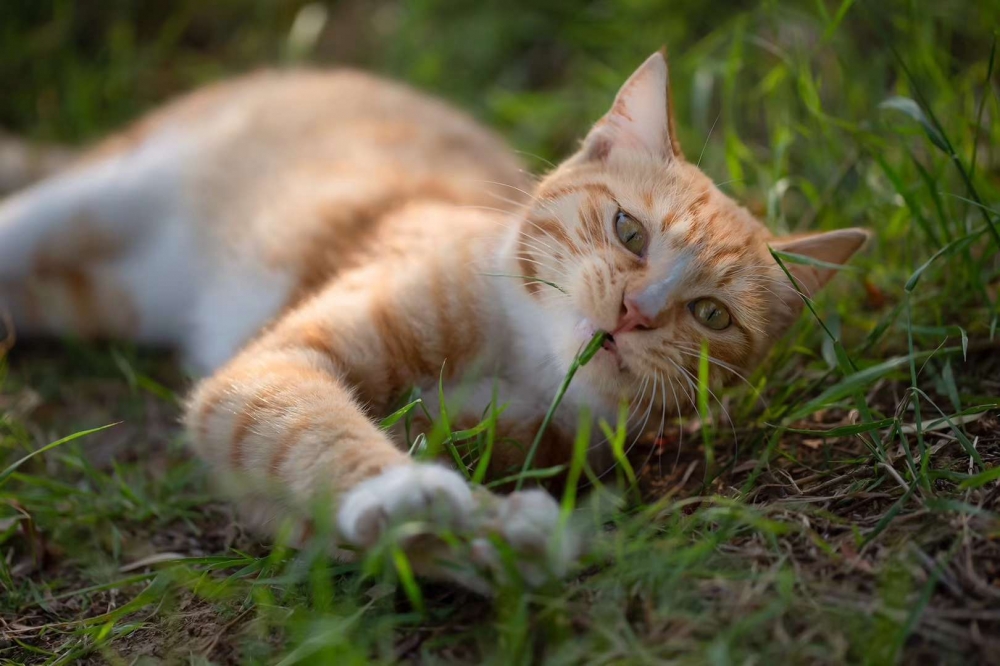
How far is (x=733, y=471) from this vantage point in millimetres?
2160

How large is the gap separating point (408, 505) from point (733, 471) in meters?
1.00

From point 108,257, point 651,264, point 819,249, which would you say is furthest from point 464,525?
point 108,257

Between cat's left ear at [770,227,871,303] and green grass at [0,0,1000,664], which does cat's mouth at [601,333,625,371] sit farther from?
cat's left ear at [770,227,871,303]

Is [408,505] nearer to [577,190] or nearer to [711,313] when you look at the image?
[711,313]

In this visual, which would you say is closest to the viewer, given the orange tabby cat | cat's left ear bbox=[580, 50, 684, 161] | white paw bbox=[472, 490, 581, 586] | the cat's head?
white paw bbox=[472, 490, 581, 586]

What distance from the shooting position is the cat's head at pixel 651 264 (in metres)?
1.98

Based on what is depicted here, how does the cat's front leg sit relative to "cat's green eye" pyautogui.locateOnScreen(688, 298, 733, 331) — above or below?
below

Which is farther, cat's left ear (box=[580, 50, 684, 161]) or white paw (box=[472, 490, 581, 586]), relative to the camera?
cat's left ear (box=[580, 50, 684, 161])

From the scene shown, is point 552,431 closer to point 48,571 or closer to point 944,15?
point 48,571

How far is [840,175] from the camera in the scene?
114 inches

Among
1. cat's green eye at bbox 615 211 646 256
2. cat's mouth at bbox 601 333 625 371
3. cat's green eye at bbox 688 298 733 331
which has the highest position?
cat's green eye at bbox 615 211 646 256

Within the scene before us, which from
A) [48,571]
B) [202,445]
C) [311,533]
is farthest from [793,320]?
[48,571]

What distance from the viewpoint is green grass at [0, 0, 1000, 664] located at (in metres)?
1.53

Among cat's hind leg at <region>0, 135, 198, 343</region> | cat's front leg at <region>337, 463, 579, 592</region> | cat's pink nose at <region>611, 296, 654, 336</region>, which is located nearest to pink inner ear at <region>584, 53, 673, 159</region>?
cat's pink nose at <region>611, 296, 654, 336</region>
